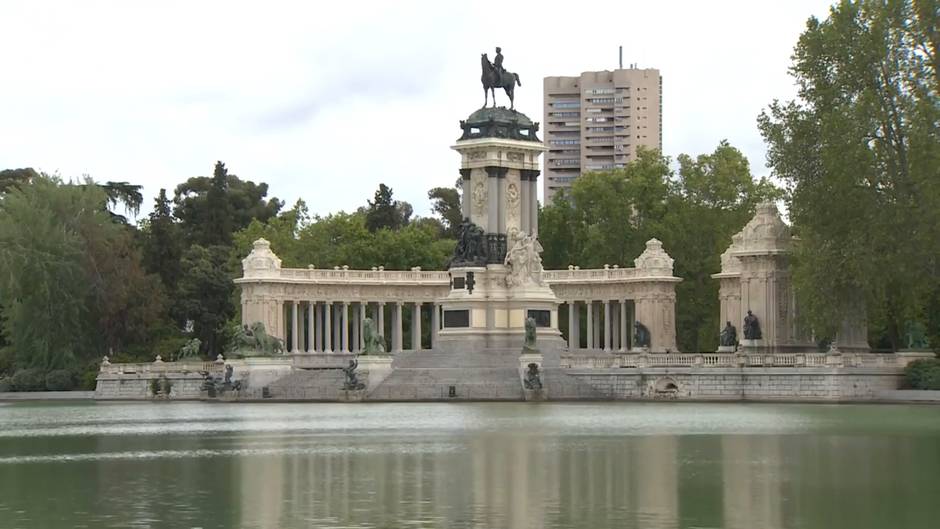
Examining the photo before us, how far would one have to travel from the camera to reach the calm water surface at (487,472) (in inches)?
949

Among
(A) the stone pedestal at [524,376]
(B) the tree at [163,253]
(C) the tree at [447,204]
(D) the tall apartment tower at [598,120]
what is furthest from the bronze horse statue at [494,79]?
(D) the tall apartment tower at [598,120]

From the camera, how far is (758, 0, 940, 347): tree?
62.0 m

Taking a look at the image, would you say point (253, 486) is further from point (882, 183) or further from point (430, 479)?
point (882, 183)

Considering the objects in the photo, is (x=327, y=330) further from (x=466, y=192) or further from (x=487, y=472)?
A: (x=487, y=472)

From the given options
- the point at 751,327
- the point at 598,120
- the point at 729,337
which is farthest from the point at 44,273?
the point at 598,120

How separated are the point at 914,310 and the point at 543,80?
121 metres

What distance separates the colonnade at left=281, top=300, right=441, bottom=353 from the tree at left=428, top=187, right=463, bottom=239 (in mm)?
40044

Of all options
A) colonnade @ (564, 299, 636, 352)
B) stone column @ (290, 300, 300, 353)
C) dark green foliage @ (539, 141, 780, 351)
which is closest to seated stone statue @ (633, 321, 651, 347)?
colonnade @ (564, 299, 636, 352)

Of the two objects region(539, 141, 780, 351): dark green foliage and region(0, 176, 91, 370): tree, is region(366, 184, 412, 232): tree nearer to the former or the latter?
region(539, 141, 780, 351): dark green foliage

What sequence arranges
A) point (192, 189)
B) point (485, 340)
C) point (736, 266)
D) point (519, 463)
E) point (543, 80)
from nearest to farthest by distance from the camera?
point (519, 463), point (485, 340), point (736, 266), point (192, 189), point (543, 80)

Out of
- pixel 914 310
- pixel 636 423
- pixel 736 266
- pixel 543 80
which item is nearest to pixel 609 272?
pixel 736 266

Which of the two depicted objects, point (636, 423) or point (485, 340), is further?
point (485, 340)

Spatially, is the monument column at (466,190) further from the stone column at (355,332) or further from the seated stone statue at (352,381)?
the stone column at (355,332)

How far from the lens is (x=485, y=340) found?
7744 cm
